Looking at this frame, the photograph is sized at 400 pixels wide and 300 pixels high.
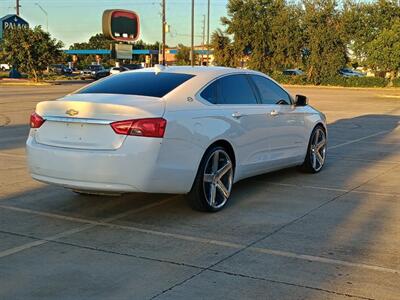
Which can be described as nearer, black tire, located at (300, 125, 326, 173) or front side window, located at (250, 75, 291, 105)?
front side window, located at (250, 75, 291, 105)

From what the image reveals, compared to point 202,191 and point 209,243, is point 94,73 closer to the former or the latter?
point 202,191

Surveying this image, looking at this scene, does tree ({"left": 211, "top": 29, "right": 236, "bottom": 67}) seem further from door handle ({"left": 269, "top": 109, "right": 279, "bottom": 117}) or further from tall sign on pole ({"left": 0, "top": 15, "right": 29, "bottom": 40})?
door handle ({"left": 269, "top": 109, "right": 279, "bottom": 117})

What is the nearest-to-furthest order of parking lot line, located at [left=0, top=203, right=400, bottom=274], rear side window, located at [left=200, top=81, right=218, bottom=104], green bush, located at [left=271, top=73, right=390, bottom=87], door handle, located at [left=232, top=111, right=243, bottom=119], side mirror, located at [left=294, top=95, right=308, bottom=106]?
parking lot line, located at [left=0, top=203, right=400, bottom=274]
rear side window, located at [left=200, top=81, right=218, bottom=104]
door handle, located at [left=232, top=111, right=243, bottom=119]
side mirror, located at [left=294, top=95, right=308, bottom=106]
green bush, located at [left=271, top=73, right=390, bottom=87]

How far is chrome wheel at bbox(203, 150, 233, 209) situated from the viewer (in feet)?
20.3

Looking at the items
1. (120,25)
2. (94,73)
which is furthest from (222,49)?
(120,25)

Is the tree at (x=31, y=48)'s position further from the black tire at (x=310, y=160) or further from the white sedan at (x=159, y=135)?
the white sedan at (x=159, y=135)

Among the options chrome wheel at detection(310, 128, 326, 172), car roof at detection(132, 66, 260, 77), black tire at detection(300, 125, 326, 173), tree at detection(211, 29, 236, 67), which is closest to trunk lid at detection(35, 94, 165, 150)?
car roof at detection(132, 66, 260, 77)

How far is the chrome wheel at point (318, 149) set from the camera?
8727mm

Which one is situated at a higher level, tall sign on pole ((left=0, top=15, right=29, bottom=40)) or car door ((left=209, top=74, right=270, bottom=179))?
tall sign on pole ((left=0, top=15, right=29, bottom=40))

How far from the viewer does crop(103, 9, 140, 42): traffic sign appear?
24062mm

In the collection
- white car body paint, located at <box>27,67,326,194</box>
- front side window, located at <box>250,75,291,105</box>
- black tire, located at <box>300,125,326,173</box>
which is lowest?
black tire, located at <box>300,125,326,173</box>

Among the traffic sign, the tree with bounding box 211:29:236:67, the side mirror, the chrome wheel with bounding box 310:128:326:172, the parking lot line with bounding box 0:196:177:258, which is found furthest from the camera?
the tree with bounding box 211:29:236:67

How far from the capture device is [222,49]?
65.7 metres

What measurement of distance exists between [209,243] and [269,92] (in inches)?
124
